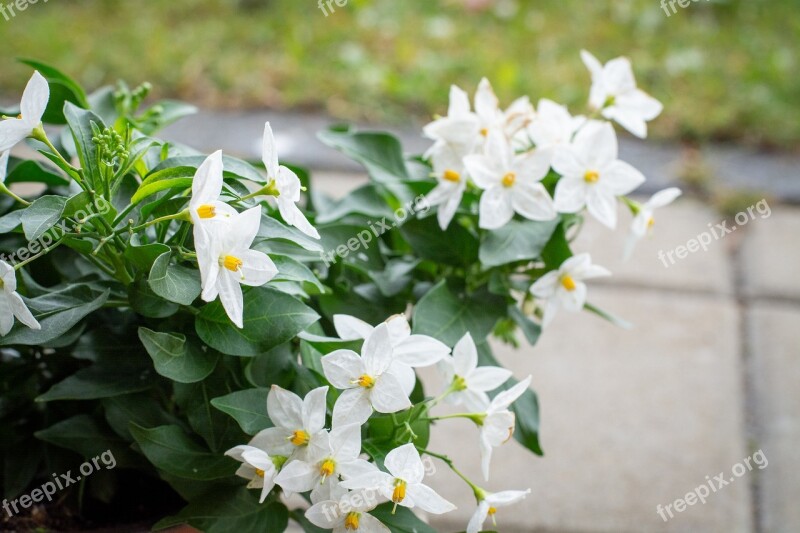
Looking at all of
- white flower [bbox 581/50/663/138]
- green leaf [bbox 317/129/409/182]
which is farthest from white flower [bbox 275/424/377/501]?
white flower [bbox 581/50/663/138]

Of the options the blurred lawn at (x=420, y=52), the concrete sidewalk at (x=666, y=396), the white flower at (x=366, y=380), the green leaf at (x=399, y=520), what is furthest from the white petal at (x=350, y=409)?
the blurred lawn at (x=420, y=52)

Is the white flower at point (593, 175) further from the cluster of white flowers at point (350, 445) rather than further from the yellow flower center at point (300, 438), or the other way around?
the yellow flower center at point (300, 438)

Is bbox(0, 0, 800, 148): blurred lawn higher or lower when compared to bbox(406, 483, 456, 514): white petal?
lower

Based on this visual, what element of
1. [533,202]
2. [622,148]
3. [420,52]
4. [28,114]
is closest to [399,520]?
[533,202]

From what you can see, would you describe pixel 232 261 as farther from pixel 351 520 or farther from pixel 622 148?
pixel 622 148

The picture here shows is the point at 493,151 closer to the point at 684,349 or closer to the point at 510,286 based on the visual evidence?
the point at 510,286

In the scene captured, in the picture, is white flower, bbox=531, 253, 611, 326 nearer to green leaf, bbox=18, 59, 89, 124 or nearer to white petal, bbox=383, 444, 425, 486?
white petal, bbox=383, 444, 425, 486
